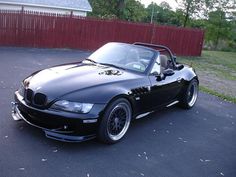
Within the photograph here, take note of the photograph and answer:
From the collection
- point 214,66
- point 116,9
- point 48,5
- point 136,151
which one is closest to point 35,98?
point 136,151

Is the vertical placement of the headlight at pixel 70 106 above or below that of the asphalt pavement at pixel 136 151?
above

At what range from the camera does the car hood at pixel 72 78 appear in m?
4.86

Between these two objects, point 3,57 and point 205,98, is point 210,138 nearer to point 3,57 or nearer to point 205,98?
point 205,98

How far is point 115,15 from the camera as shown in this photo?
33.2 m

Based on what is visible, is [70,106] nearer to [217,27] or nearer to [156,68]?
[156,68]

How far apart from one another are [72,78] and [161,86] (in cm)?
186

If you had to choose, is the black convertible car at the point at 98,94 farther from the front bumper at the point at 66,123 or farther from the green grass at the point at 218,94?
the green grass at the point at 218,94

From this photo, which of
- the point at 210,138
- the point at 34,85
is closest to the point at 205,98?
the point at 210,138

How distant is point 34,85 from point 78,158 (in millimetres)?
1303

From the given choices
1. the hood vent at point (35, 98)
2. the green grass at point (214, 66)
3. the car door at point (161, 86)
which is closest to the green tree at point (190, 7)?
Result: the green grass at point (214, 66)

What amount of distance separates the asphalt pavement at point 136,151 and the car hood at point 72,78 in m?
0.73

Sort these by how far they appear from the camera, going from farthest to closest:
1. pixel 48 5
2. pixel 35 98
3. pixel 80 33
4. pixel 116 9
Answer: pixel 116 9 < pixel 48 5 < pixel 80 33 < pixel 35 98

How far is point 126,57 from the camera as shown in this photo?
6.37 metres

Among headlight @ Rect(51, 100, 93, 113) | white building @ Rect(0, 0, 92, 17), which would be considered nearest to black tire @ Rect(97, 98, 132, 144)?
headlight @ Rect(51, 100, 93, 113)
